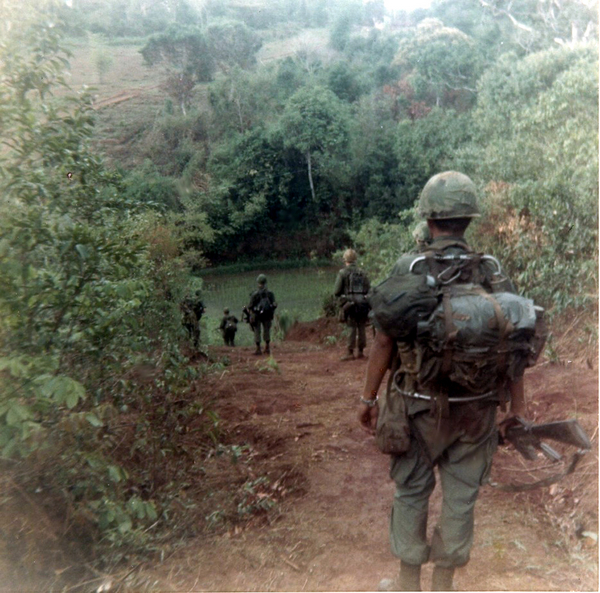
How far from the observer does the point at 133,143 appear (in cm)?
514

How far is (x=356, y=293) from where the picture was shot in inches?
368

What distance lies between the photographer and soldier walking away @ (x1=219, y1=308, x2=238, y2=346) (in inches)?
399

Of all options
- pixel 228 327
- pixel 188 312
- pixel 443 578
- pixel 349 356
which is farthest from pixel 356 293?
pixel 443 578

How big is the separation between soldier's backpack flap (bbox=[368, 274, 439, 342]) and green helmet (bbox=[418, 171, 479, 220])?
35 centimetres

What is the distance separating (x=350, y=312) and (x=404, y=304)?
6.88 m

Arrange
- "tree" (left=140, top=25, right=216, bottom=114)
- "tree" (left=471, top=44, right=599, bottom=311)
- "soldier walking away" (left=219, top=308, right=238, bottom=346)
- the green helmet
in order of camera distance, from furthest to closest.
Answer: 1. "soldier walking away" (left=219, top=308, right=238, bottom=346)
2. "tree" (left=471, top=44, right=599, bottom=311)
3. "tree" (left=140, top=25, right=216, bottom=114)
4. the green helmet

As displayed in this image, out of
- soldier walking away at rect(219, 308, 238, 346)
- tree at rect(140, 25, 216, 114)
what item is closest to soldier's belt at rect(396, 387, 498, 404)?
tree at rect(140, 25, 216, 114)

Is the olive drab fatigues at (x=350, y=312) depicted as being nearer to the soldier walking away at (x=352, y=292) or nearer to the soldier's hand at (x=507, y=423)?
the soldier walking away at (x=352, y=292)

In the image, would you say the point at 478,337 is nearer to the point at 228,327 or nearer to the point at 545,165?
the point at 545,165

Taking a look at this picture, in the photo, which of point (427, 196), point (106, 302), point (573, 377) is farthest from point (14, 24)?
point (573, 377)

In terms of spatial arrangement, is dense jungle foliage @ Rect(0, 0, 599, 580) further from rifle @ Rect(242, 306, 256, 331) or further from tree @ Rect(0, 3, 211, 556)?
rifle @ Rect(242, 306, 256, 331)

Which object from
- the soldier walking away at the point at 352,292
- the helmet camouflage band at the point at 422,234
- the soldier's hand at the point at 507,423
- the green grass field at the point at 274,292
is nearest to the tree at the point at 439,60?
the soldier walking away at the point at 352,292

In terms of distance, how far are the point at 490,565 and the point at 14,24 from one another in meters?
3.44

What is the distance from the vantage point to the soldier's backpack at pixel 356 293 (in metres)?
9.35
